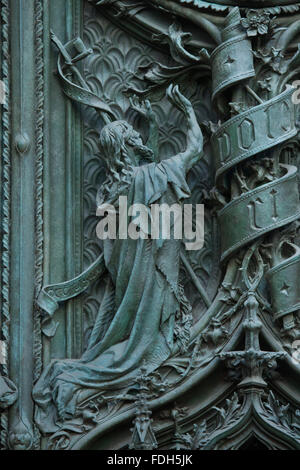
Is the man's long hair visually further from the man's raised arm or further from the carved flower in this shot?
the carved flower

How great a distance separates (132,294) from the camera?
13594 mm

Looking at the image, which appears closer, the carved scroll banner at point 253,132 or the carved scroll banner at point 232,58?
the carved scroll banner at point 253,132

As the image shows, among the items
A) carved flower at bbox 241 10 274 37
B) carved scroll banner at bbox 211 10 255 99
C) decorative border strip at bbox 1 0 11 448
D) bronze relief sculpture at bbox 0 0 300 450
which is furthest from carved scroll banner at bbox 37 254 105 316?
carved flower at bbox 241 10 274 37

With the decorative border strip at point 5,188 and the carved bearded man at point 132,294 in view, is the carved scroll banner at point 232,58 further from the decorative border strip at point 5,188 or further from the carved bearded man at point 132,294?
the decorative border strip at point 5,188

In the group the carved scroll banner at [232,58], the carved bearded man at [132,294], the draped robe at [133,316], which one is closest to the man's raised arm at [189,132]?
the carved bearded man at [132,294]

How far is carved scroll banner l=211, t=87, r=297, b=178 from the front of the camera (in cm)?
1378

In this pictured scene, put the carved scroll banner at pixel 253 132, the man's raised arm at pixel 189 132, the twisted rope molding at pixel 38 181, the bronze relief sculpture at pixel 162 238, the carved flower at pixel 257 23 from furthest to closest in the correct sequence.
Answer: the carved flower at pixel 257 23
the man's raised arm at pixel 189 132
the carved scroll banner at pixel 253 132
the twisted rope molding at pixel 38 181
the bronze relief sculpture at pixel 162 238

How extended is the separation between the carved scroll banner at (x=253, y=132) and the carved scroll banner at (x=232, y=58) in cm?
27

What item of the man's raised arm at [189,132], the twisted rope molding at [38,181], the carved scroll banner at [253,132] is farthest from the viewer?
the man's raised arm at [189,132]

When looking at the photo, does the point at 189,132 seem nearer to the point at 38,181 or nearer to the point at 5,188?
the point at 38,181

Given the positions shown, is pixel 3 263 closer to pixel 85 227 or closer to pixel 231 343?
pixel 85 227

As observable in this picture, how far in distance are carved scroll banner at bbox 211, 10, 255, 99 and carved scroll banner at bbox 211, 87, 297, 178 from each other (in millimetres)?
272

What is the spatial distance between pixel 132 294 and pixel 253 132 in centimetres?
149

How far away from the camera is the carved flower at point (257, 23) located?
554 inches
